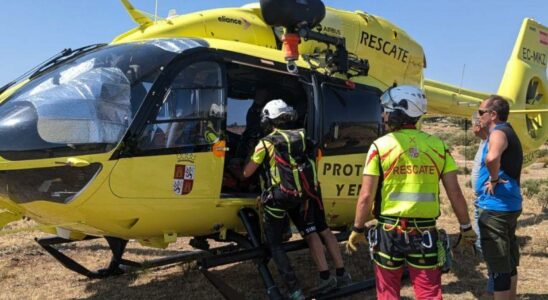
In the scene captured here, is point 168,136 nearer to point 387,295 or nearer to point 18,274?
point 387,295

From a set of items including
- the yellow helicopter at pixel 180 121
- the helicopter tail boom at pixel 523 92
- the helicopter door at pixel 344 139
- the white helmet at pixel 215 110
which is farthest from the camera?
the helicopter tail boom at pixel 523 92

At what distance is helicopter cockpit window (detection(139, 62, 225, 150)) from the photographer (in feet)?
14.6

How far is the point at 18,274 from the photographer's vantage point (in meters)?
6.41

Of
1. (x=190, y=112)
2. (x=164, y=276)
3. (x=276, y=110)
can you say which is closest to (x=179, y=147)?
(x=190, y=112)

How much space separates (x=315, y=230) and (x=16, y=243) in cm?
480

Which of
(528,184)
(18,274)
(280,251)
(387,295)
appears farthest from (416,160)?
(528,184)

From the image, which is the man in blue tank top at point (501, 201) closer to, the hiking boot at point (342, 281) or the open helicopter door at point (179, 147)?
the hiking boot at point (342, 281)

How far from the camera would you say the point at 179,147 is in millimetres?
4555

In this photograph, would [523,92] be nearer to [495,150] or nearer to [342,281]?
[495,150]

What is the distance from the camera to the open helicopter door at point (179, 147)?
14.2ft

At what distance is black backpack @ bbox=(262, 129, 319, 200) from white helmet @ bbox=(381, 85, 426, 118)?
1.32m

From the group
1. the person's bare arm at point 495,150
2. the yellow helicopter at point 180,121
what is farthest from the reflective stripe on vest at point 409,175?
the yellow helicopter at point 180,121

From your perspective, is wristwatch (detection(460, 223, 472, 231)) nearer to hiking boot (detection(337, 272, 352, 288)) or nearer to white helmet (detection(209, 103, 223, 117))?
hiking boot (detection(337, 272, 352, 288))

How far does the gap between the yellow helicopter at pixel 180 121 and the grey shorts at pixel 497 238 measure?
1652mm
